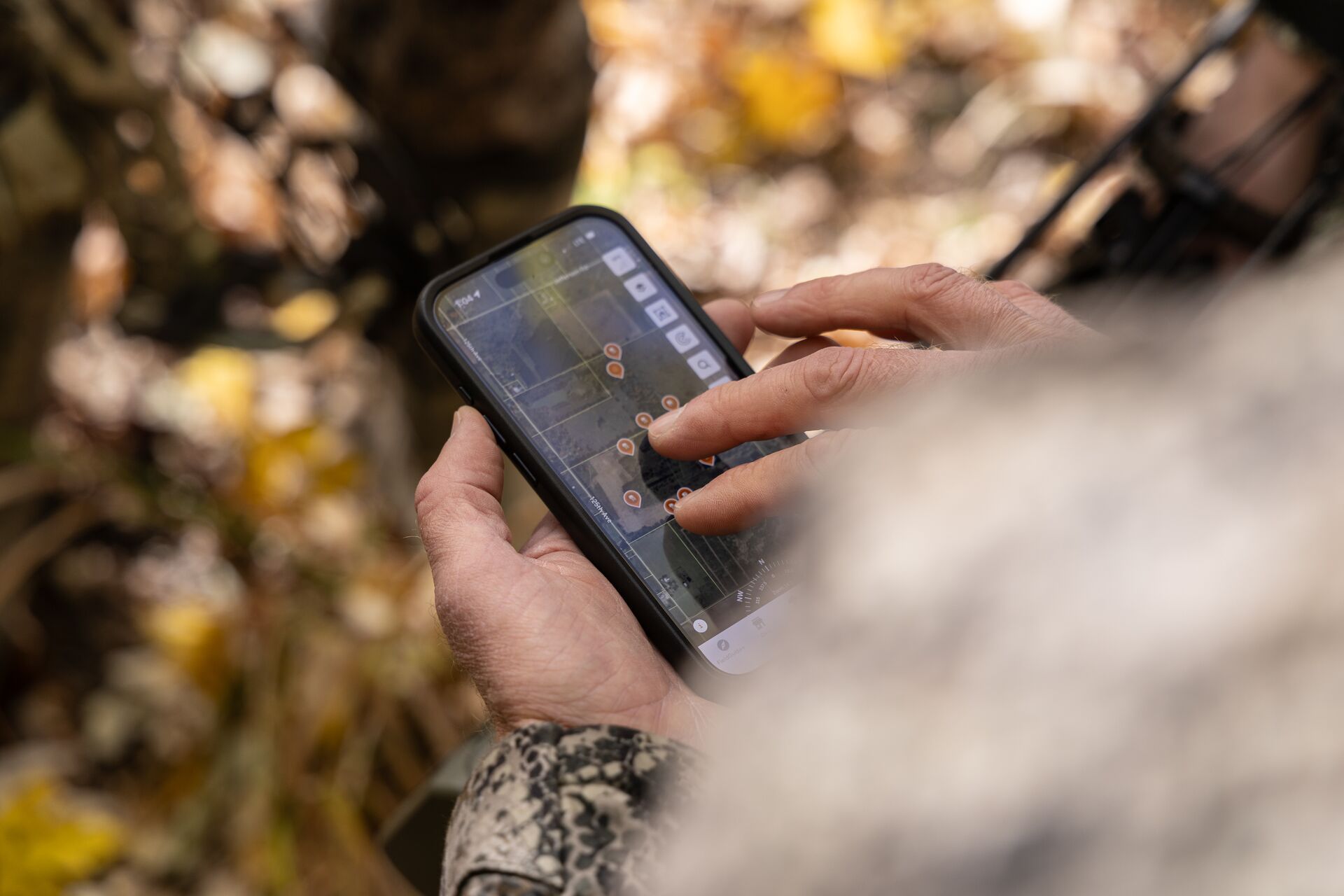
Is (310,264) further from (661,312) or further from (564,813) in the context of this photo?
(564,813)

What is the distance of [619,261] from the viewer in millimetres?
774

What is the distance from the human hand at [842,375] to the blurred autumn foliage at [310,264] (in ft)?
1.64

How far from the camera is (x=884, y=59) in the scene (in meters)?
1.91

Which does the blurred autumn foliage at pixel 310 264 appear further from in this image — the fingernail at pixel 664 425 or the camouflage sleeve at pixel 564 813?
the camouflage sleeve at pixel 564 813

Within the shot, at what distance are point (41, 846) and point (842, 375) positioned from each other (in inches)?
36.7

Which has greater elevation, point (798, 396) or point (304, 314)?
point (304, 314)

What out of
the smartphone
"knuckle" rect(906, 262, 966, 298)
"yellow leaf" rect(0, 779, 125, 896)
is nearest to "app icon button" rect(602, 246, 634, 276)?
the smartphone

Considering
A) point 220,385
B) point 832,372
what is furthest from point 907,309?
point 220,385

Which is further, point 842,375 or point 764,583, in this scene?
point 764,583

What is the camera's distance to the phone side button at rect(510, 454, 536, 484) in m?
0.68

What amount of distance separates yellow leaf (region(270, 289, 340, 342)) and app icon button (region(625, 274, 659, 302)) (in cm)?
49

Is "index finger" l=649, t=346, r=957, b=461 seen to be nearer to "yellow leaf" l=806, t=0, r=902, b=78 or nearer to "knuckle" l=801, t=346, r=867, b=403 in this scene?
"knuckle" l=801, t=346, r=867, b=403

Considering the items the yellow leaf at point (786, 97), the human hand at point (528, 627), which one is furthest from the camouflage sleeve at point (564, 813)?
the yellow leaf at point (786, 97)

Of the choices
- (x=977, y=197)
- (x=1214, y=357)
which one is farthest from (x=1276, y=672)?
(x=977, y=197)
